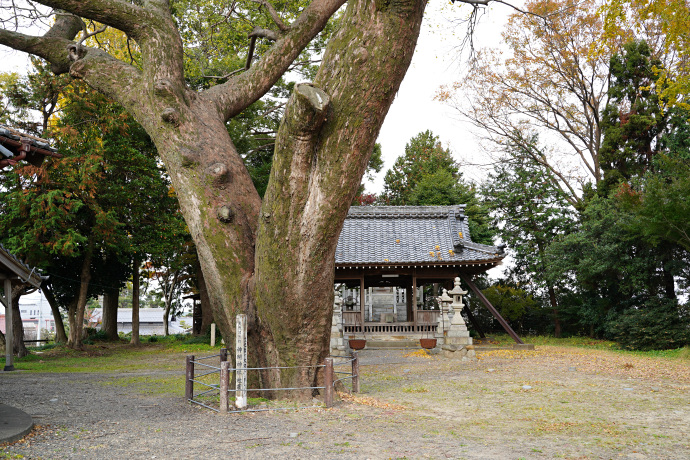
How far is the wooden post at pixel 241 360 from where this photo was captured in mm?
6332

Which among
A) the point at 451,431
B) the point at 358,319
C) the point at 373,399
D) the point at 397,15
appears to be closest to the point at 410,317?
the point at 358,319

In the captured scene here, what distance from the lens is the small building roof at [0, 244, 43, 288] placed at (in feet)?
35.6

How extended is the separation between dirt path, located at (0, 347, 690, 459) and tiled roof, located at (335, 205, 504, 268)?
282 inches

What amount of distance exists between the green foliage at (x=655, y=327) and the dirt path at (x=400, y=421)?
6.12m

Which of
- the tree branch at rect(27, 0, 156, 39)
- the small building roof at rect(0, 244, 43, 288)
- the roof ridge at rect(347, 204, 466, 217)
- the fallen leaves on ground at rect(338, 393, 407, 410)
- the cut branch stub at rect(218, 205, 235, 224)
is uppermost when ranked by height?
the tree branch at rect(27, 0, 156, 39)

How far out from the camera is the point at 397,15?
500 centimetres

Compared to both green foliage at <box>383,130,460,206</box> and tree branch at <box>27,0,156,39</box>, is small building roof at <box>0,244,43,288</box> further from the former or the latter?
green foliage at <box>383,130,460,206</box>

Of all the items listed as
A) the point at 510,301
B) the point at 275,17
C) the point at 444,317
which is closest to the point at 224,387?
the point at 275,17

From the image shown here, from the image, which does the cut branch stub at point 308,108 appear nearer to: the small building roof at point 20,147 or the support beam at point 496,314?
the small building roof at point 20,147

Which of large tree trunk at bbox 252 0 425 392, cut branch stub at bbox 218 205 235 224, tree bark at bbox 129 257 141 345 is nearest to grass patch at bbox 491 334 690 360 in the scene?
large tree trunk at bbox 252 0 425 392

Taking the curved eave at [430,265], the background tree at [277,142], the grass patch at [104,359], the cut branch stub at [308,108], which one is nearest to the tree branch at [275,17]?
the background tree at [277,142]

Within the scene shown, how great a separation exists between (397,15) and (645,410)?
18.8ft

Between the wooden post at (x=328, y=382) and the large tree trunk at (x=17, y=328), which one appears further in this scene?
the large tree trunk at (x=17, y=328)

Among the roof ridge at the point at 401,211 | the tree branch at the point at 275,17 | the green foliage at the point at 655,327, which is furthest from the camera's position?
the roof ridge at the point at 401,211
